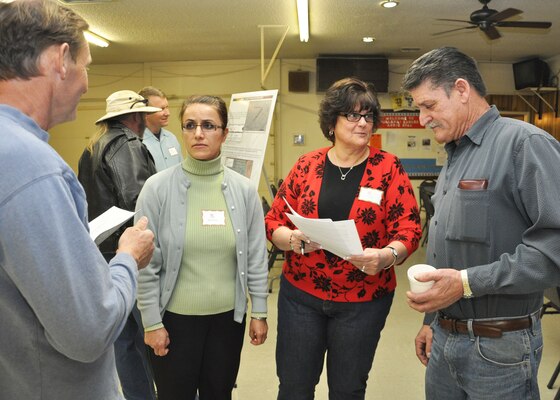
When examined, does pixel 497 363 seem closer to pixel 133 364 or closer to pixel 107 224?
pixel 107 224

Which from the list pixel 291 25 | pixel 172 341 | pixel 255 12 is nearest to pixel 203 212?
pixel 172 341

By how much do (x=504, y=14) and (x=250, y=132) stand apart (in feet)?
9.01

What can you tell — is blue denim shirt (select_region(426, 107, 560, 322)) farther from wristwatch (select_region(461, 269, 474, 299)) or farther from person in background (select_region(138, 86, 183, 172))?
person in background (select_region(138, 86, 183, 172))

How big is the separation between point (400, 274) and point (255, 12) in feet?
11.5

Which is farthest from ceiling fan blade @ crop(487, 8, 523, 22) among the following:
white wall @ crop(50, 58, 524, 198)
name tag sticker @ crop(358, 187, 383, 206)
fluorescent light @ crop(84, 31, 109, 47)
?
fluorescent light @ crop(84, 31, 109, 47)

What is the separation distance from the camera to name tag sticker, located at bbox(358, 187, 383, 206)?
185 cm

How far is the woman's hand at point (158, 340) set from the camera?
5.76 ft

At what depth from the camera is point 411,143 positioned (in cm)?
845

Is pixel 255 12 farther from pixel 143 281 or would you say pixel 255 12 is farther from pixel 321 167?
pixel 143 281

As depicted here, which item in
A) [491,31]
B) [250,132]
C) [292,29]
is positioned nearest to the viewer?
[250,132]

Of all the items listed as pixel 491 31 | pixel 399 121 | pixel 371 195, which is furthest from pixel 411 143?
pixel 371 195

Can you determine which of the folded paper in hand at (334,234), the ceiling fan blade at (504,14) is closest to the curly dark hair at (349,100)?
the folded paper in hand at (334,234)

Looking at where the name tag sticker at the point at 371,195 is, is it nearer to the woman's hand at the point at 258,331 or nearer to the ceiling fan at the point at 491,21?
the woman's hand at the point at 258,331

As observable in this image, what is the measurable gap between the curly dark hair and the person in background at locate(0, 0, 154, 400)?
3.88 feet
